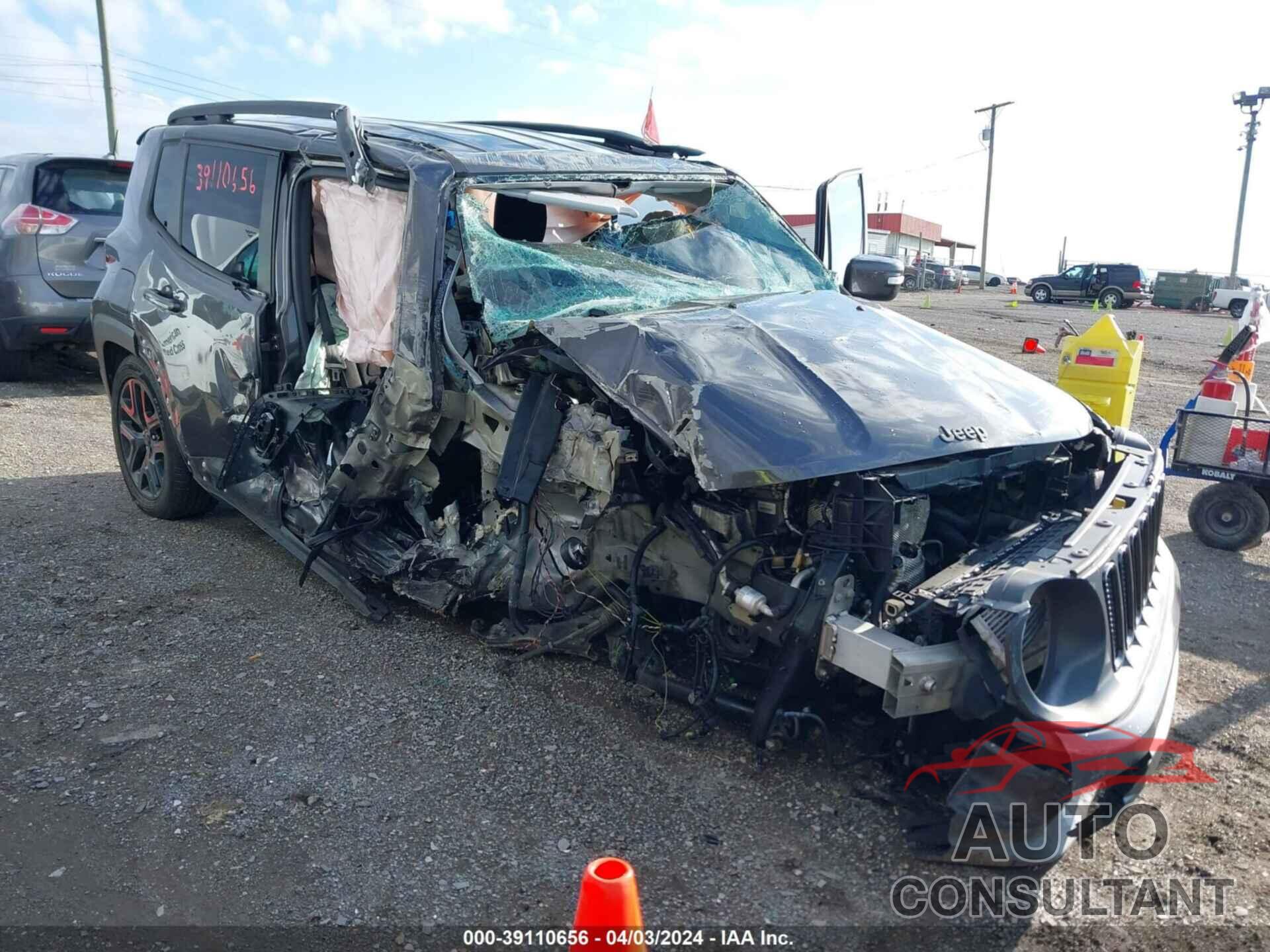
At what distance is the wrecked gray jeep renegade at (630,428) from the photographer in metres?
2.79

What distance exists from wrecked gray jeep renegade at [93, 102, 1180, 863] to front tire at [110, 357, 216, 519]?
1.9 inches

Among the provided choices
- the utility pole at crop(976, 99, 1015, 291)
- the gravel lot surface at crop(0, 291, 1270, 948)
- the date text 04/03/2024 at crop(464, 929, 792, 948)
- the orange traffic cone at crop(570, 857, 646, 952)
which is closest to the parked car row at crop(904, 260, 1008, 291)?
the utility pole at crop(976, 99, 1015, 291)

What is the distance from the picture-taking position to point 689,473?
3.17 metres

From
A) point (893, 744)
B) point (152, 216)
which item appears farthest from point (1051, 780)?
point (152, 216)

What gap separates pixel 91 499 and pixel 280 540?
7.42ft

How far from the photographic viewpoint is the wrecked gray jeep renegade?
2.79 metres

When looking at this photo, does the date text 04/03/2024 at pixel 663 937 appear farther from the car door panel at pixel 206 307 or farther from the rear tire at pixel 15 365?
the rear tire at pixel 15 365

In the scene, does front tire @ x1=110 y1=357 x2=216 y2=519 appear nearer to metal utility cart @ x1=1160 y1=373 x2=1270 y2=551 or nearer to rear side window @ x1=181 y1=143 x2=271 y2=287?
rear side window @ x1=181 y1=143 x2=271 y2=287

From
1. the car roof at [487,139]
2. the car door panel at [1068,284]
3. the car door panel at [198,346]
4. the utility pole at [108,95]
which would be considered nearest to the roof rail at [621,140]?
the car roof at [487,139]

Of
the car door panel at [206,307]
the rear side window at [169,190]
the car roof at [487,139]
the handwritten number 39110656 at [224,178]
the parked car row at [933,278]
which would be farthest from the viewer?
the parked car row at [933,278]

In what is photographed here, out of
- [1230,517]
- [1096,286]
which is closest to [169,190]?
[1230,517]

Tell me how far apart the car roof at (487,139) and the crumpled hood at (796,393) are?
3.13 ft

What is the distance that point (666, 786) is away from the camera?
3090 mm

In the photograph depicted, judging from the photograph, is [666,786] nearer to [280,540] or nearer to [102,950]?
[102,950]
